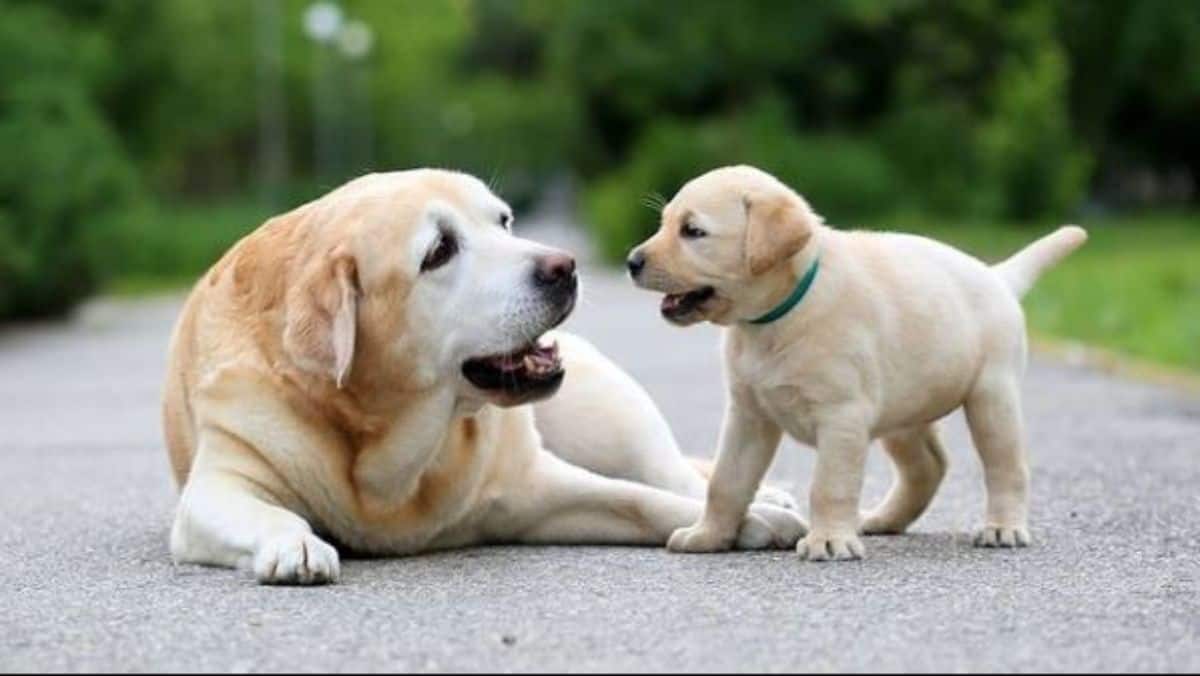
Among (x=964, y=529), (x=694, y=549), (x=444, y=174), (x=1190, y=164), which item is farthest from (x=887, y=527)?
(x=1190, y=164)

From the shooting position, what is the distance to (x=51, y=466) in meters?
10.2

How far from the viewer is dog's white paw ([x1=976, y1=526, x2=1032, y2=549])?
6484 millimetres

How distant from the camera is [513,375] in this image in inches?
239

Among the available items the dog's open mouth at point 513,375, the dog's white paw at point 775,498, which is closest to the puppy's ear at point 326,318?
the dog's open mouth at point 513,375

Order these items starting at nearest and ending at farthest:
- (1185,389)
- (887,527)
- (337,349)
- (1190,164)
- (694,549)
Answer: (337,349) → (694,549) → (887,527) → (1185,389) → (1190,164)

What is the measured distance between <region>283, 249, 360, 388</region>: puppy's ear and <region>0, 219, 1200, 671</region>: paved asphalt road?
571 millimetres

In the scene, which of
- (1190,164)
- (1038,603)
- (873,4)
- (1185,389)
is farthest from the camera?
(1190,164)

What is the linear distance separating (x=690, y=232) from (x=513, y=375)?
64 centimetres

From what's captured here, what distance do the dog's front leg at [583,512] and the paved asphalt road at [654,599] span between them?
0.35ft

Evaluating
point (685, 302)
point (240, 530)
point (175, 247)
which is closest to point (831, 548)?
point (685, 302)

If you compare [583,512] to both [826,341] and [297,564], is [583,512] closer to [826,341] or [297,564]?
[826,341]

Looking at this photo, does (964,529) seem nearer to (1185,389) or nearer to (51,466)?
(51,466)

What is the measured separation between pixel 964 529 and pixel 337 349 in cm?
222

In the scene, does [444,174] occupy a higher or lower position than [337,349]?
higher
